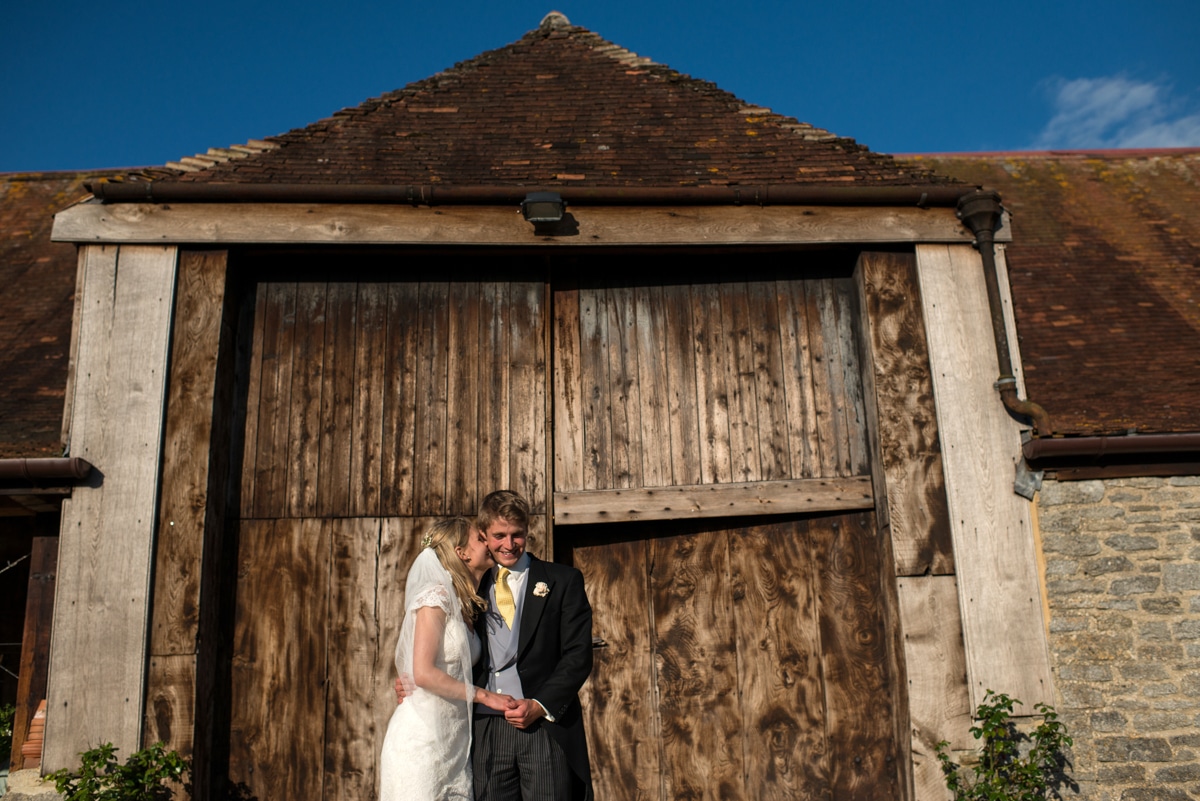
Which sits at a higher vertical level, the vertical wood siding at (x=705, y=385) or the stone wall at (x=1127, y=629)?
the vertical wood siding at (x=705, y=385)

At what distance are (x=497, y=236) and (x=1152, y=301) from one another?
600 centimetres

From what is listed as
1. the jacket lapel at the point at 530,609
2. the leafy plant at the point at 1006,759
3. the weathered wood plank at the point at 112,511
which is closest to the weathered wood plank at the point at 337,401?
the weathered wood plank at the point at 112,511

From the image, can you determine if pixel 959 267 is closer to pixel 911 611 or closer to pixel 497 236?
pixel 911 611

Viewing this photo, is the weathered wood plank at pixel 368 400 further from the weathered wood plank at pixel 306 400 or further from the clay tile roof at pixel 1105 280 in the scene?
the clay tile roof at pixel 1105 280

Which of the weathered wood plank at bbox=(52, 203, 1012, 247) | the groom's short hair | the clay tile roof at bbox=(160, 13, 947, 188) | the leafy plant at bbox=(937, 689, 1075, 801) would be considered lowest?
the leafy plant at bbox=(937, 689, 1075, 801)

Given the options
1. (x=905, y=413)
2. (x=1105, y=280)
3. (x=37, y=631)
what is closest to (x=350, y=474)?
(x=37, y=631)

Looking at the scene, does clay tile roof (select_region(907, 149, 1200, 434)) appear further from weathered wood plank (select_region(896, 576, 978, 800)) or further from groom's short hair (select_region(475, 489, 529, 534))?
groom's short hair (select_region(475, 489, 529, 534))

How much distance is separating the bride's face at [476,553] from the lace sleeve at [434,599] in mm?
233

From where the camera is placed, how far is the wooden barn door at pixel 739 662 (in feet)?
17.4

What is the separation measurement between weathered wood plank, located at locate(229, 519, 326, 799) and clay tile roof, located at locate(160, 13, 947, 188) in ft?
7.31

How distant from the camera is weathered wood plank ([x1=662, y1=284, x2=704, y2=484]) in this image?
18.4ft

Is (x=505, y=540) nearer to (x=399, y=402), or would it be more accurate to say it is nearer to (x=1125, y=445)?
(x=399, y=402)

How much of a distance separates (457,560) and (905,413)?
10.2ft

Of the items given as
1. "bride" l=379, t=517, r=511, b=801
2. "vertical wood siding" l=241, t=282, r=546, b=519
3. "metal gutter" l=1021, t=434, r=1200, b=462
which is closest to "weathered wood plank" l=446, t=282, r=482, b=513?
"vertical wood siding" l=241, t=282, r=546, b=519
